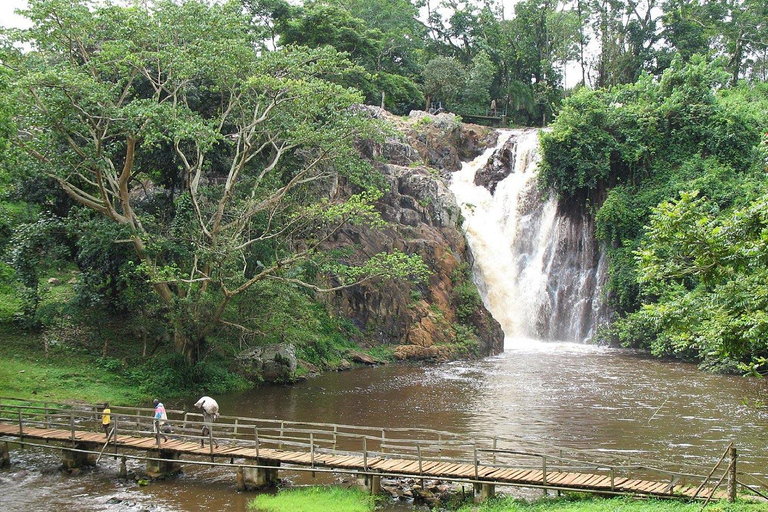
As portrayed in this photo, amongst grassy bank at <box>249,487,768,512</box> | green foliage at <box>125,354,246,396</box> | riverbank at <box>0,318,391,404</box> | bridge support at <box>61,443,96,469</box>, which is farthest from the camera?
green foliage at <box>125,354,246,396</box>

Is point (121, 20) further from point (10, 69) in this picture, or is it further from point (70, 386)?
point (70, 386)

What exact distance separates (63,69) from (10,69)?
6.30ft

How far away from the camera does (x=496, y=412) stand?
23.5m

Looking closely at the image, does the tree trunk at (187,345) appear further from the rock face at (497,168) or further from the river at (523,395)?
the rock face at (497,168)

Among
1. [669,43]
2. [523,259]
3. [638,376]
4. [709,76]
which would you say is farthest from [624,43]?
[638,376]

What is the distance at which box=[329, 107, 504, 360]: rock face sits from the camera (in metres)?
36.8

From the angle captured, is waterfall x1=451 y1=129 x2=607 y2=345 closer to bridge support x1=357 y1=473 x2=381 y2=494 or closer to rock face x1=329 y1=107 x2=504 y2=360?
rock face x1=329 y1=107 x2=504 y2=360

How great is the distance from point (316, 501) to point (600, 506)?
6208mm

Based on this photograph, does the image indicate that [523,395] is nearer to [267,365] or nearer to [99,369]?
[267,365]

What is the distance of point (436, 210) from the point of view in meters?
41.8

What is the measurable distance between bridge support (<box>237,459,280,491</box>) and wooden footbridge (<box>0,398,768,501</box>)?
24 mm

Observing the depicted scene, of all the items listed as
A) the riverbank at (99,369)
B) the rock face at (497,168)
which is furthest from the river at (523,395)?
the riverbank at (99,369)

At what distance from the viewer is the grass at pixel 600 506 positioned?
12062mm

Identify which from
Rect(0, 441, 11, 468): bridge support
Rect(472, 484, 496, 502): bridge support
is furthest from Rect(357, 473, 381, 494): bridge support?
Rect(0, 441, 11, 468): bridge support
